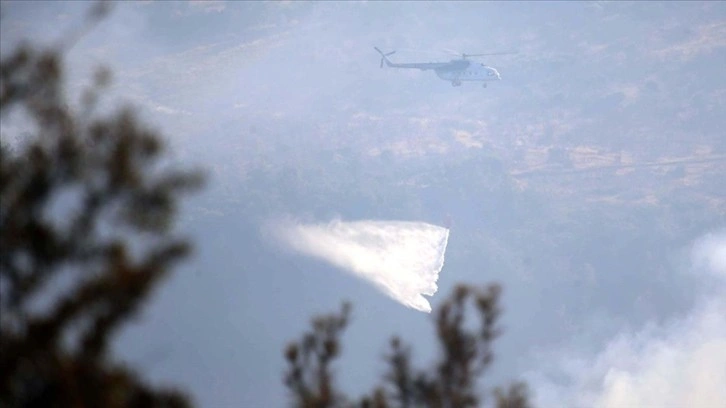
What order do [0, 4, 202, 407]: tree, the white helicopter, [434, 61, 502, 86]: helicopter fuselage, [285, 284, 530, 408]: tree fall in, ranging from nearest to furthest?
[0, 4, 202, 407]: tree, [285, 284, 530, 408]: tree, the white helicopter, [434, 61, 502, 86]: helicopter fuselage

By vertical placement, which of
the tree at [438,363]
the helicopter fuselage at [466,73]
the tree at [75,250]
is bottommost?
the helicopter fuselage at [466,73]

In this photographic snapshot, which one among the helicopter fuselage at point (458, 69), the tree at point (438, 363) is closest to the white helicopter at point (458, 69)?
the helicopter fuselage at point (458, 69)

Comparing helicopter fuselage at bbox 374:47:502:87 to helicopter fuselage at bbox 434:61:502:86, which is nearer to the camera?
helicopter fuselage at bbox 374:47:502:87

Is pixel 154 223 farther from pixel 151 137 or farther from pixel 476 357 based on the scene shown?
pixel 476 357

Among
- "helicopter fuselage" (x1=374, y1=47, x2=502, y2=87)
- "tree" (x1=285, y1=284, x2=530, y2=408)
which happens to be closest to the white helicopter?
"helicopter fuselage" (x1=374, y1=47, x2=502, y2=87)

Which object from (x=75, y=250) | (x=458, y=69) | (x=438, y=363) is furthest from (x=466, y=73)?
(x=75, y=250)

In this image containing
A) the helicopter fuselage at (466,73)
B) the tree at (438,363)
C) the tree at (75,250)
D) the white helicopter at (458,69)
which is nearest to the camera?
the tree at (75,250)

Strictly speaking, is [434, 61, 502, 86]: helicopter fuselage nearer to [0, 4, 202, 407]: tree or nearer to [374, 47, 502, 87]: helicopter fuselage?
[374, 47, 502, 87]: helicopter fuselage

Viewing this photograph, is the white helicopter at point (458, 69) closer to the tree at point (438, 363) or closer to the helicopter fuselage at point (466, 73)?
the helicopter fuselage at point (466, 73)

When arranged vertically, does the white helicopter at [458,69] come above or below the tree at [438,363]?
below
